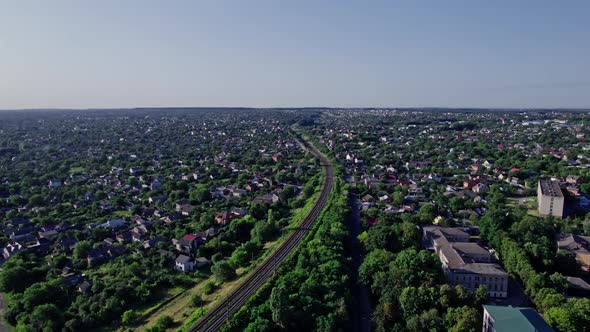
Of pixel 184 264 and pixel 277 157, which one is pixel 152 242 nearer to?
pixel 184 264

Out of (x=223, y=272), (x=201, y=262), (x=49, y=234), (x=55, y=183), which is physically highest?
(x=55, y=183)

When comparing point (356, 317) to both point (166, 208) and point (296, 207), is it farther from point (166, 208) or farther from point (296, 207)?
point (166, 208)

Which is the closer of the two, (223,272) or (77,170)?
(223,272)

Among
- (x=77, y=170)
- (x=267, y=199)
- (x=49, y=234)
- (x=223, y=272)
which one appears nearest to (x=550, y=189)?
(x=267, y=199)

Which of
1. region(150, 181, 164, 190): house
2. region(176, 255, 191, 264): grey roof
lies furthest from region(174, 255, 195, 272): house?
region(150, 181, 164, 190): house

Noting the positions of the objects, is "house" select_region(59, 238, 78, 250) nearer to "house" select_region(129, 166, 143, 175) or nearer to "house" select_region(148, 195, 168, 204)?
"house" select_region(148, 195, 168, 204)

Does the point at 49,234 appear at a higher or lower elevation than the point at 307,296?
lower

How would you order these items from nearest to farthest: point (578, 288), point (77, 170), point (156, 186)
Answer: point (578, 288) → point (156, 186) → point (77, 170)
